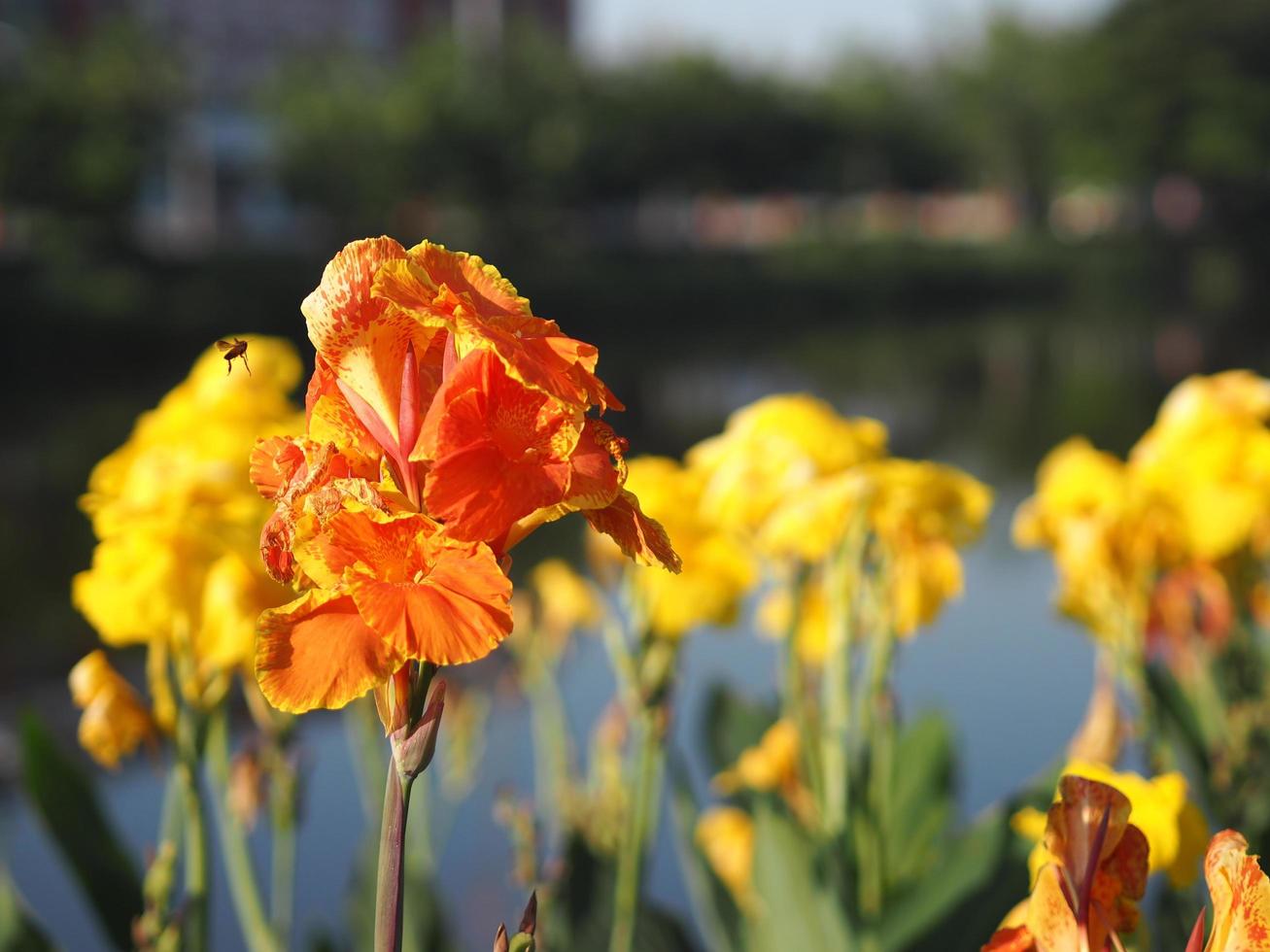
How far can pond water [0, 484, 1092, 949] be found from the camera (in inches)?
151

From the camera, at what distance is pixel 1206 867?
0.76 meters

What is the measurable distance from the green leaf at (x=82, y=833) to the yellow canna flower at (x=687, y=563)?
0.57 meters

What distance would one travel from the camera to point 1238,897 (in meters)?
0.74

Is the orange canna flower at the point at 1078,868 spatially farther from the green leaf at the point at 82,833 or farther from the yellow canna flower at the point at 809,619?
the yellow canna flower at the point at 809,619

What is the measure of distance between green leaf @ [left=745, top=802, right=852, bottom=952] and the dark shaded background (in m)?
4.84

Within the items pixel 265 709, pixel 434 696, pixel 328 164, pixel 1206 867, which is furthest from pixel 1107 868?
pixel 328 164

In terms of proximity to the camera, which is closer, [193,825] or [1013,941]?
[1013,941]

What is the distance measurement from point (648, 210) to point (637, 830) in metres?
42.9

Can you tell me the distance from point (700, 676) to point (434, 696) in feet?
15.6

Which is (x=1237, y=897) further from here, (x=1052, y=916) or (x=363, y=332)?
(x=363, y=332)

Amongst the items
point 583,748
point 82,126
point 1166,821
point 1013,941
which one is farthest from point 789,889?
point 82,126

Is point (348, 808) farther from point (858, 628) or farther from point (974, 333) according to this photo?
point (974, 333)

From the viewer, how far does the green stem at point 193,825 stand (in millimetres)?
1246

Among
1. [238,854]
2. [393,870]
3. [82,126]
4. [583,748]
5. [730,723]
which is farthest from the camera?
[82,126]
